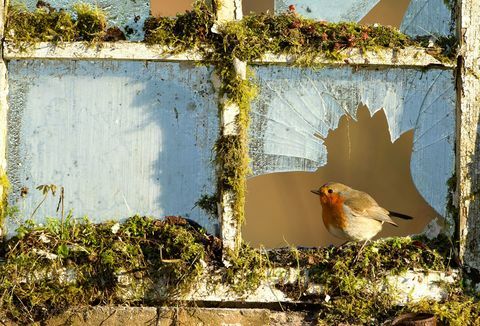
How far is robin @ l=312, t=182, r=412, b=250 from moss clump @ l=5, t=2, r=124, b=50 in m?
1.50

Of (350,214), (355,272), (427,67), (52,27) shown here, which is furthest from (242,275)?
(52,27)

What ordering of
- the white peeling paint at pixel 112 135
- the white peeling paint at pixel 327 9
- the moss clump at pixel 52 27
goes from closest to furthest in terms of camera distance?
1. the moss clump at pixel 52 27
2. the white peeling paint at pixel 112 135
3. the white peeling paint at pixel 327 9

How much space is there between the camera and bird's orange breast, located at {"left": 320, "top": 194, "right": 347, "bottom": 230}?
4.97 metres

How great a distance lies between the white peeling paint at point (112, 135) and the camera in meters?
4.56

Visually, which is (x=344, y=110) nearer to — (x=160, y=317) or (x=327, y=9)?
(x=327, y=9)

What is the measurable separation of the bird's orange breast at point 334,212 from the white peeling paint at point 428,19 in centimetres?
99

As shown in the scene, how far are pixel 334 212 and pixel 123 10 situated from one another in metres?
1.52

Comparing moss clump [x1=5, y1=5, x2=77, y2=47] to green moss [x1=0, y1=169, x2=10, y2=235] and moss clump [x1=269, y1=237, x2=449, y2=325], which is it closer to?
green moss [x1=0, y1=169, x2=10, y2=235]

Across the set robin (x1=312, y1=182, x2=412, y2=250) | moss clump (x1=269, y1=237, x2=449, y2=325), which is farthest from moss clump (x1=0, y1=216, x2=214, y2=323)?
robin (x1=312, y1=182, x2=412, y2=250)

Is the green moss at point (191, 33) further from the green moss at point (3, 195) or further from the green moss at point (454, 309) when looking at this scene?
the green moss at point (454, 309)

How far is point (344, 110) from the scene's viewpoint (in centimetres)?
468

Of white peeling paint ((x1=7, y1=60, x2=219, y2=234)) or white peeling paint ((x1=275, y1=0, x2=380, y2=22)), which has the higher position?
white peeling paint ((x1=275, y1=0, x2=380, y2=22))

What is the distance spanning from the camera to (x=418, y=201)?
26.4 ft

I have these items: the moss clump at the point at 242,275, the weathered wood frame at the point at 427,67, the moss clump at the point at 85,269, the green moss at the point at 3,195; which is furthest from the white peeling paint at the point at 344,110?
the green moss at the point at 3,195
